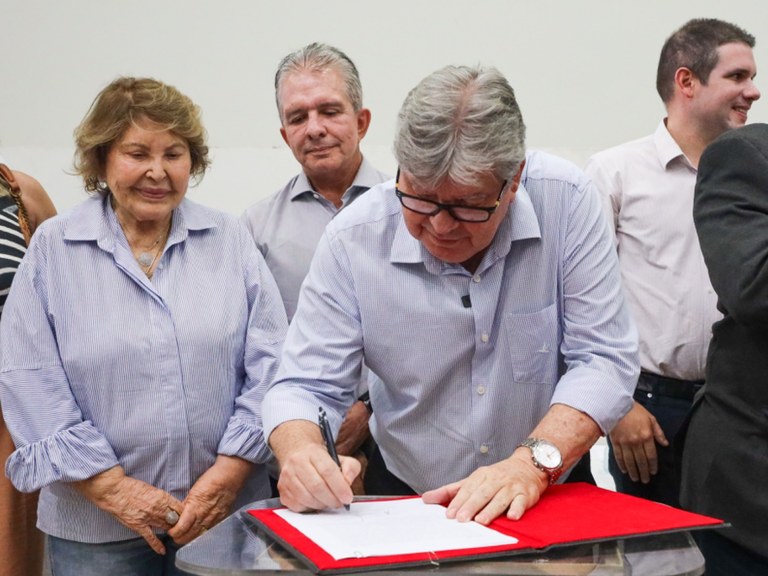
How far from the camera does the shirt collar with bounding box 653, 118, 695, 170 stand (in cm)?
254

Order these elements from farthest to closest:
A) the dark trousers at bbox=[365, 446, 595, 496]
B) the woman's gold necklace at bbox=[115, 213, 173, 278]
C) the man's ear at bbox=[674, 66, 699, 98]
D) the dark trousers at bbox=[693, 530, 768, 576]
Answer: the man's ear at bbox=[674, 66, 699, 98] → the woman's gold necklace at bbox=[115, 213, 173, 278] → the dark trousers at bbox=[365, 446, 595, 496] → the dark trousers at bbox=[693, 530, 768, 576]

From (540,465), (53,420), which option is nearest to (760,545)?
(540,465)

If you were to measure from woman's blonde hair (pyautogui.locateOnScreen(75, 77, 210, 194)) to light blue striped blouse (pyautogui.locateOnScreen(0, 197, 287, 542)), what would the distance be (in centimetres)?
→ 15

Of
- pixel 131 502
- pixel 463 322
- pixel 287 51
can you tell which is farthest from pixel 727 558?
pixel 287 51

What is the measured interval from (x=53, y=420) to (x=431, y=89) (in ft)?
3.50

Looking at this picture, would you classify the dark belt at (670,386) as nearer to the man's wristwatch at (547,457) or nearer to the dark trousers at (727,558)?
the dark trousers at (727,558)

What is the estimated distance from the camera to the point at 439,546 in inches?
46.3

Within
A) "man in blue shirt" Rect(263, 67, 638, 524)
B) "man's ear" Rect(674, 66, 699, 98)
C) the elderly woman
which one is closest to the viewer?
"man in blue shirt" Rect(263, 67, 638, 524)

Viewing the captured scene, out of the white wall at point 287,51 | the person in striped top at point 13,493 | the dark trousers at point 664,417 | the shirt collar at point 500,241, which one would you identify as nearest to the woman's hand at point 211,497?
the person in striped top at point 13,493

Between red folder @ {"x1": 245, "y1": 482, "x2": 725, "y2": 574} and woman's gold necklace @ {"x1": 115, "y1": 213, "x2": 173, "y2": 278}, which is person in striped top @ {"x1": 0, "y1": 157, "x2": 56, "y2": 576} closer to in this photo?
woman's gold necklace @ {"x1": 115, "y1": 213, "x2": 173, "y2": 278}

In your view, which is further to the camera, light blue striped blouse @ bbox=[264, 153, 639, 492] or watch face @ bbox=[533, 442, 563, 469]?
light blue striped blouse @ bbox=[264, 153, 639, 492]

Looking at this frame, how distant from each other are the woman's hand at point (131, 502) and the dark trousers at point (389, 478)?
1.34ft

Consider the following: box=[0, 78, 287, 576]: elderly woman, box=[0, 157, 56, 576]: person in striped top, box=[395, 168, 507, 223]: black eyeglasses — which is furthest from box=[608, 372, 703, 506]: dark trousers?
box=[0, 157, 56, 576]: person in striped top

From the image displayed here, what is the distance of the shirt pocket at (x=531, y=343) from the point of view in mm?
1693
